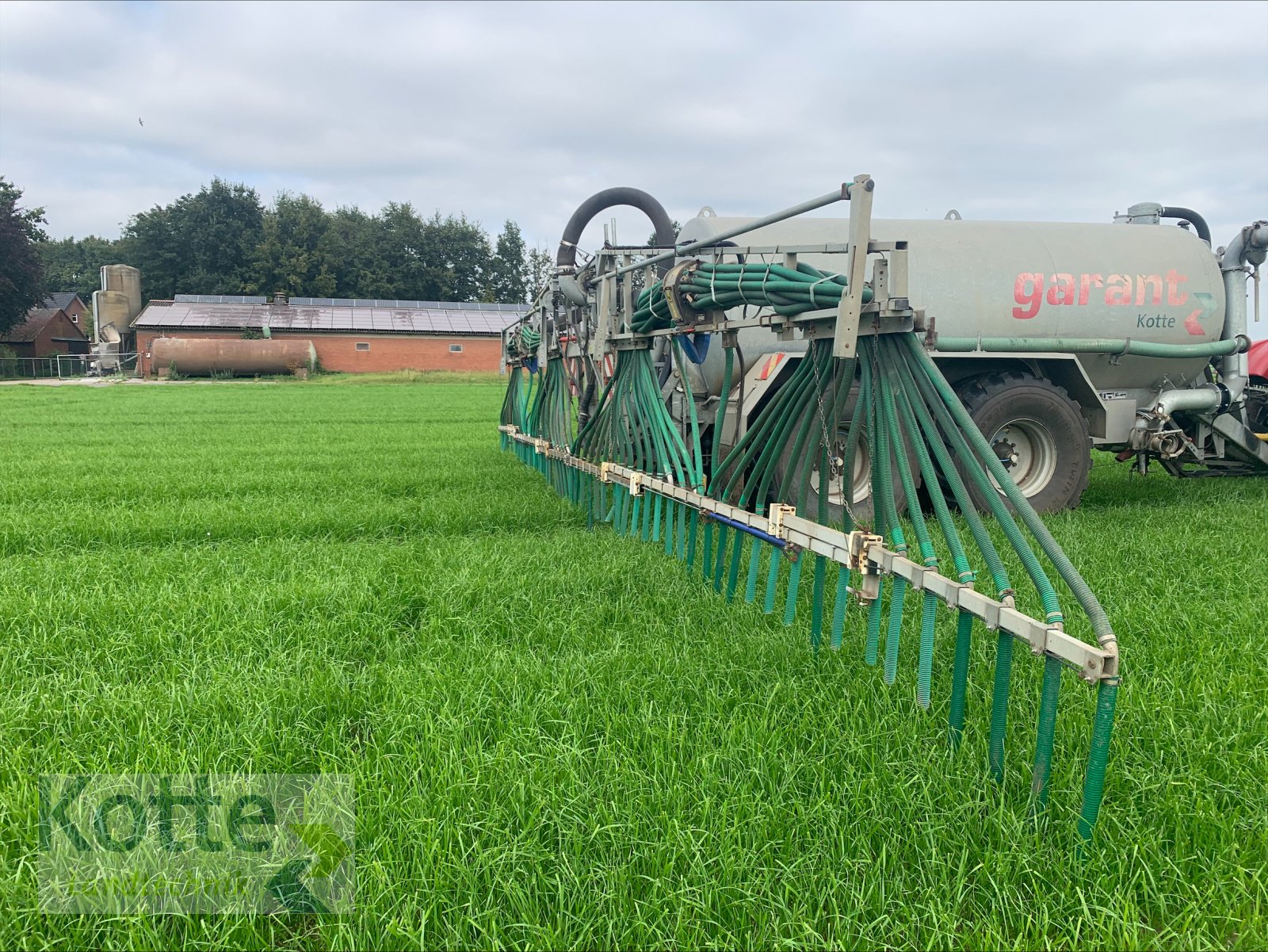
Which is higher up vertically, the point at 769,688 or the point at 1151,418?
the point at 1151,418

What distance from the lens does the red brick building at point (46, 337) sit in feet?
170

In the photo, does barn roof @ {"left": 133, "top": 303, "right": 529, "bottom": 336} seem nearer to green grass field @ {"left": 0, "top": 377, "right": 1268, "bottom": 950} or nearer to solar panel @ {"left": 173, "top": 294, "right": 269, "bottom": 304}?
solar panel @ {"left": 173, "top": 294, "right": 269, "bottom": 304}

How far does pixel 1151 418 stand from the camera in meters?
7.25

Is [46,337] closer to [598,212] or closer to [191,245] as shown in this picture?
[191,245]

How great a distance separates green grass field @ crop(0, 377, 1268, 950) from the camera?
211 cm

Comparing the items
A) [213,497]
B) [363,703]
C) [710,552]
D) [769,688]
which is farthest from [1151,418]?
[213,497]

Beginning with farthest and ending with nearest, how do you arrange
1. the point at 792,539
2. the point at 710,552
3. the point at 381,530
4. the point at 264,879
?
the point at 381,530 < the point at 710,552 < the point at 792,539 < the point at 264,879

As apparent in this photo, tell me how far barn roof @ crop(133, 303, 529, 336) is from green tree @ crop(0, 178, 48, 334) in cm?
636

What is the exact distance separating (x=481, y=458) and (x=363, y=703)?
755 cm

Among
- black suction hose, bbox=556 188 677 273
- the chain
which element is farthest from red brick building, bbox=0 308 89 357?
the chain

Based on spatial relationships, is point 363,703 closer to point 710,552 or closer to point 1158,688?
point 710,552

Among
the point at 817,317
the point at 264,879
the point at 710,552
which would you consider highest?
the point at 817,317

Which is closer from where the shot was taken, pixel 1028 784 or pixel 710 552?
pixel 1028 784

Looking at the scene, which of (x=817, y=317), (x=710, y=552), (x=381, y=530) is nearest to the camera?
(x=817, y=317)
